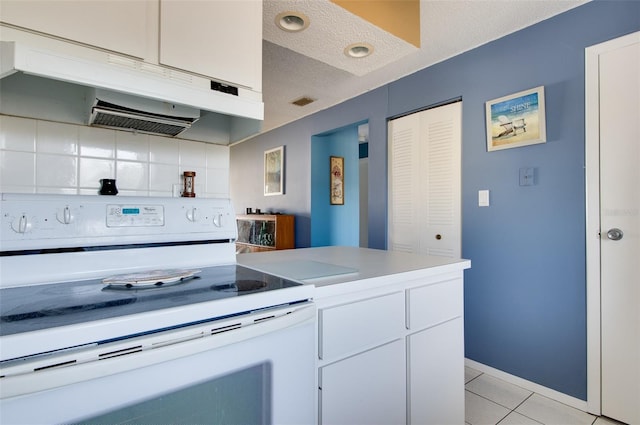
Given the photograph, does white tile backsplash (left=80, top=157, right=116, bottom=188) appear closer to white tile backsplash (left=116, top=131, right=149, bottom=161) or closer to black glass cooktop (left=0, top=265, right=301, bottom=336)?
white tile backsplash (left=116, top=131, right=149, bottom=161)

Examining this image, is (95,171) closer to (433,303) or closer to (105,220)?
(105,220)

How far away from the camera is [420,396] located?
128cm

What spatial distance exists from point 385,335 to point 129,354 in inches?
31.7

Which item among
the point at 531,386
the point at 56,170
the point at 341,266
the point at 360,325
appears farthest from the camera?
the point at 531,386

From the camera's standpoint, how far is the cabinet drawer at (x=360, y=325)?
3.27ft

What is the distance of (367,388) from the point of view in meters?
1.09

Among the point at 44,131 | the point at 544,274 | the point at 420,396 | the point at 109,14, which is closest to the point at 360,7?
the point at 109,14

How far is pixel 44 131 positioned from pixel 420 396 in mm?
1707

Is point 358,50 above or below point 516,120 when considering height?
above

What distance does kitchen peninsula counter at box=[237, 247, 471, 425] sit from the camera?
101 cm

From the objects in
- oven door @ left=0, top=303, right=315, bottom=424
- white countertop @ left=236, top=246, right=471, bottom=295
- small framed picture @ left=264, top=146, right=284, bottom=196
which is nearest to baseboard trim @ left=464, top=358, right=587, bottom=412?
white countertop @ left=236, top=246, right=471, bottom=295

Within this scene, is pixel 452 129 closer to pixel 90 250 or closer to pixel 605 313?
pixel 605 313

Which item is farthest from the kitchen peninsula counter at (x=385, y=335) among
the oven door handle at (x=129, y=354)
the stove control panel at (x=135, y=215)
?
the stove control panel at (x=135, y=215)

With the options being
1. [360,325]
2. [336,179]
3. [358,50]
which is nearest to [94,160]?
[360,325]
